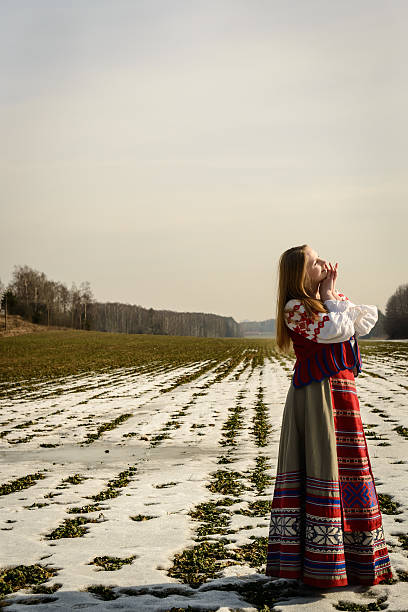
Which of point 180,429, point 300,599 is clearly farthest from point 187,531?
point 180,429

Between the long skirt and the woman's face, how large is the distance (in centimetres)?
68

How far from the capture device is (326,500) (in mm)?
3492

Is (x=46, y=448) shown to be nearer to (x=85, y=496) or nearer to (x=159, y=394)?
(x=85, y=496)

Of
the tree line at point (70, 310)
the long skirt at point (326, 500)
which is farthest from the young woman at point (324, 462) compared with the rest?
the tree line at point (70, 310)

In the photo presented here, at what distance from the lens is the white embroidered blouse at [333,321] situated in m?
3.61

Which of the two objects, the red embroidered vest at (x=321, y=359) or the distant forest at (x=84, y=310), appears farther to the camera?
the distant forest at (x=84, y=310)

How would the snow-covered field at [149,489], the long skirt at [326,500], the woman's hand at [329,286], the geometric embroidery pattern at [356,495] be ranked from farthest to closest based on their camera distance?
the woman's hand at [329,286], the snow-covered field at [149,489], the geometric embroidery pattern at [356,495], the long skirt at [326,500]

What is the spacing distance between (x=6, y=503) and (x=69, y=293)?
103 m

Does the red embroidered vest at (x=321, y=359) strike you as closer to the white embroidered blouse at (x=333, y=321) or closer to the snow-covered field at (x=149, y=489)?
the white embroidered blouse at (x=333, y=321)

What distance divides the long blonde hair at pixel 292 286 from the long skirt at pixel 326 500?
1.53ft

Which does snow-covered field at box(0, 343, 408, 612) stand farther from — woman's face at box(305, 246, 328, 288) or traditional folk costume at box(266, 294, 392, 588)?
woman's face at box(305, 246, 328, 288)

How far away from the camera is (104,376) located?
2423 centimetres

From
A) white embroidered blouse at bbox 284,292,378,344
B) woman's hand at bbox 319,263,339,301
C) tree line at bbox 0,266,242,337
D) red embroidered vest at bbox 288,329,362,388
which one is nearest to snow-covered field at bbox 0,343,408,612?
red embroidered vest at bbox 288,329,362,388

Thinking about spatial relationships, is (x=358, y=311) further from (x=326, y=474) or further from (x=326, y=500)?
(x=326, y=500)
